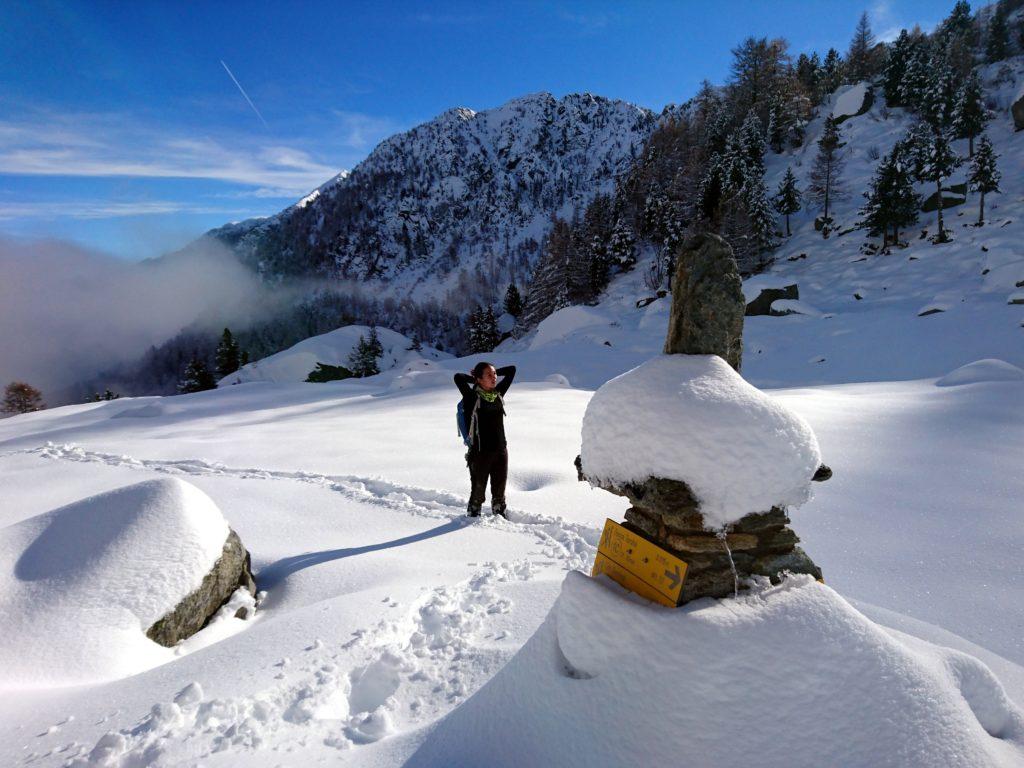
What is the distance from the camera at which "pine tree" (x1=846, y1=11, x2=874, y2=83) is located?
55.1 meters

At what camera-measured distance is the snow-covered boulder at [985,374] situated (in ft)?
38.5

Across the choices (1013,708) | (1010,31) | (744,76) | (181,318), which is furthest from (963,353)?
(181,318)

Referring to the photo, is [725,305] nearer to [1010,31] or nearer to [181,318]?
[1010,31]

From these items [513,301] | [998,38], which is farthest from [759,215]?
[998,38]

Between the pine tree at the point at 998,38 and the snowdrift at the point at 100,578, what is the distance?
2913 inches

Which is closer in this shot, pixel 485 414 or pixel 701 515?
pixel 701 515

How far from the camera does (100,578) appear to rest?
153 inches

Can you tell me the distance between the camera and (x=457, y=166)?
158750mm

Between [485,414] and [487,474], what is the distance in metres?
0.76

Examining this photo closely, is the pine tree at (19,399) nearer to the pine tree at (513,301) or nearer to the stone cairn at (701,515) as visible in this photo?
the pine tree at (513,301)

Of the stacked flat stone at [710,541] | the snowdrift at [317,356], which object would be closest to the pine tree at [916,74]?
the snowdrift at [317,356]

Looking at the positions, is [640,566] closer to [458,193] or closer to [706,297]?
[706,297]

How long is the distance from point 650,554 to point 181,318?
183m

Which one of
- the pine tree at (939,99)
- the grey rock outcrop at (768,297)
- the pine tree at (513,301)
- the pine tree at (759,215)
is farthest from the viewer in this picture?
the pine tree at (513,301)
